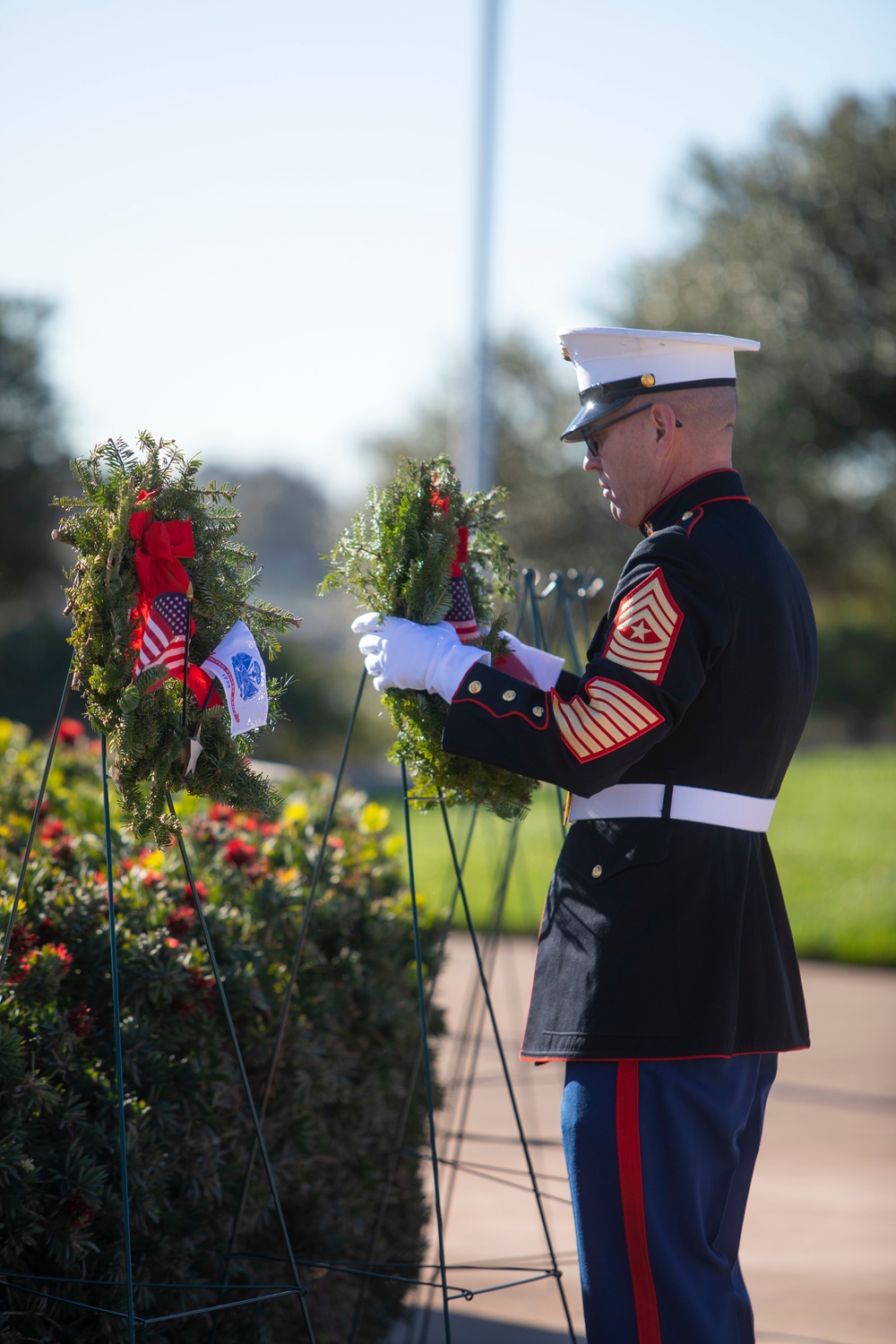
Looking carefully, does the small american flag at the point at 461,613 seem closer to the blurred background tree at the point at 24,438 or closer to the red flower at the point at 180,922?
the red flower at the point at 180,922

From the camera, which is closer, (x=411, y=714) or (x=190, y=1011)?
(x=411, y=714)

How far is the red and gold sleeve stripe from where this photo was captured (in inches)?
71.7

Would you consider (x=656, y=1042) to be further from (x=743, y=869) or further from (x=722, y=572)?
(x=722, y=572)

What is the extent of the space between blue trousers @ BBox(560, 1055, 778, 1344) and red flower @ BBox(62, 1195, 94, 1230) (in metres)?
0.81

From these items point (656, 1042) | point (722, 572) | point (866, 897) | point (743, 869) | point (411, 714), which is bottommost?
point (866, 897)

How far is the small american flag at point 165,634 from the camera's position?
1.88 meters

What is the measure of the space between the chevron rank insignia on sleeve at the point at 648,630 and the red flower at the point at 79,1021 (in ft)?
3.82

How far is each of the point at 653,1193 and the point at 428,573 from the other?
3.39 ft

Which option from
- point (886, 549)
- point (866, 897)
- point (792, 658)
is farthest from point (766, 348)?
point (792, 658)

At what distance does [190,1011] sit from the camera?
2.42 m

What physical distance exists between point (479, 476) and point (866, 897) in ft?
12.4

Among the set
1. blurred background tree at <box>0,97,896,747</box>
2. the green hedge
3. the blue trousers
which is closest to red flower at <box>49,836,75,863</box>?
the green hedge

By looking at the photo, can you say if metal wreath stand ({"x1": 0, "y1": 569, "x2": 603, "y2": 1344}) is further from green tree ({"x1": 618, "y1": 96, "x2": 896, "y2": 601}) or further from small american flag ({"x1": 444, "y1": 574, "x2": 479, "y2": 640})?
green tree ({"x1": 618, "y1": 96, "x2": 896, "y2": 601})

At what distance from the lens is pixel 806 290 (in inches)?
512
